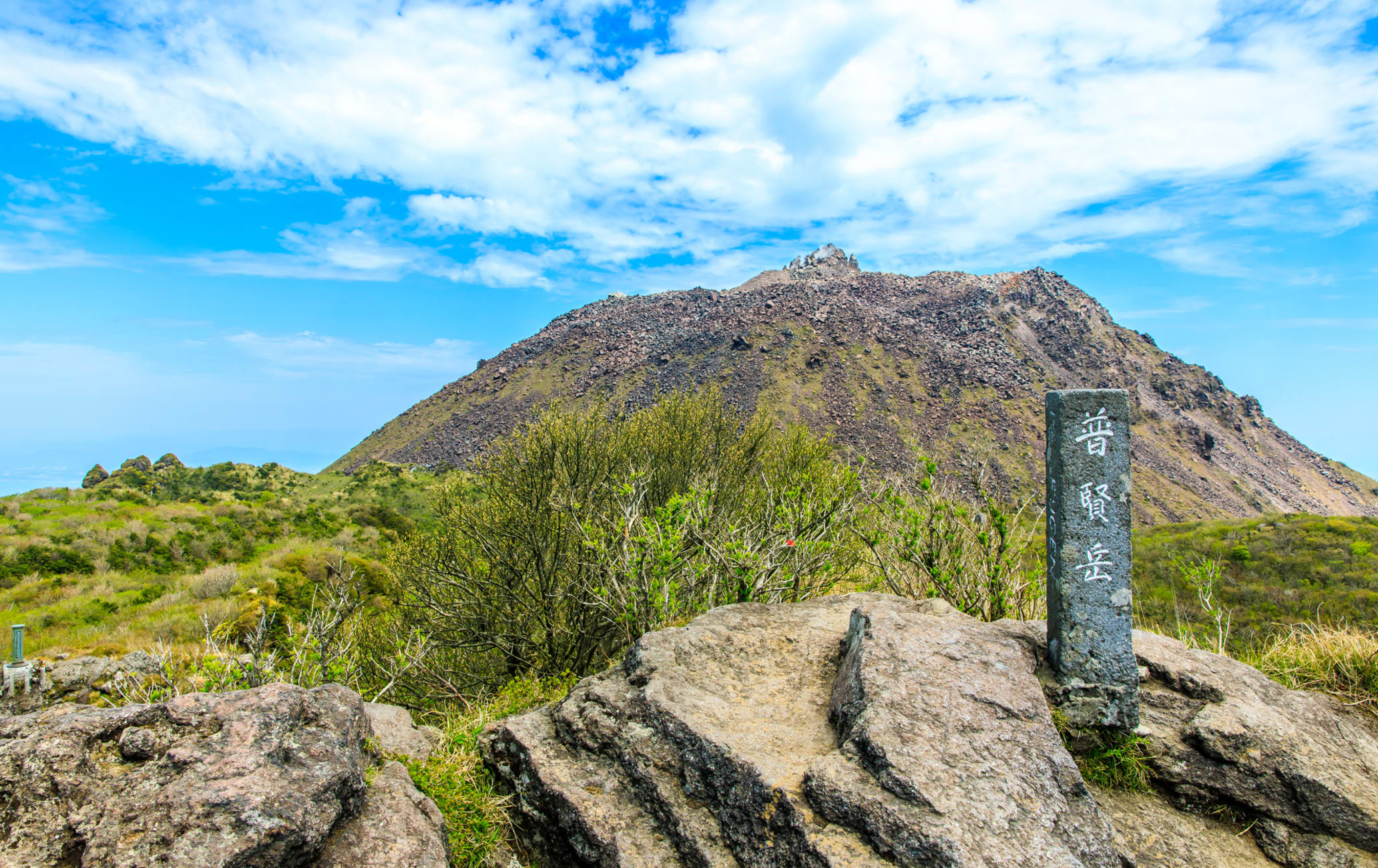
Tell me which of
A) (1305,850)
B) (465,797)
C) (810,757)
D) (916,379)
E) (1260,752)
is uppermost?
(916,379)

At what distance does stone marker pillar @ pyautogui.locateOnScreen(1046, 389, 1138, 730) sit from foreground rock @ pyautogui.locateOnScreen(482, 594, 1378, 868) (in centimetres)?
35

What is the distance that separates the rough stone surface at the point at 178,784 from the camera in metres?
2.90

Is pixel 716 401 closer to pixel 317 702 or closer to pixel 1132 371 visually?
pixel 317 702

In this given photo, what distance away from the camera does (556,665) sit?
33.9 feet

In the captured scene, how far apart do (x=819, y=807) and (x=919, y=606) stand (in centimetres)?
275

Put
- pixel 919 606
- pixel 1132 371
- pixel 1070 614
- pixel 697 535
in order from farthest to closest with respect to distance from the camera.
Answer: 1. pixel 1132 371
2. pixel 697 535
3. pixel 919 606
4. pixel 1070 614

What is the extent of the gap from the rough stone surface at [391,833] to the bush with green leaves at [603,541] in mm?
2742

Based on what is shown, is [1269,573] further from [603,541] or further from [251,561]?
[251,561]

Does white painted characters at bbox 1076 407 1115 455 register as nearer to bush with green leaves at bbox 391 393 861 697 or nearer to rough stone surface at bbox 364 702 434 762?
bush with green leaves at bbox 391 393 861 697

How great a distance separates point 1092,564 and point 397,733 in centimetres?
562

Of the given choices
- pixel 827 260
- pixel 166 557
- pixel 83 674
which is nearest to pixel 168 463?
pixel 166 557

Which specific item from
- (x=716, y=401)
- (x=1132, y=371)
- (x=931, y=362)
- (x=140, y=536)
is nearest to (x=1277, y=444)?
(x=1132, y=371)

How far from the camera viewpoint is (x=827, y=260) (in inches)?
5640

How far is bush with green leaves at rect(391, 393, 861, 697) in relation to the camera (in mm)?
7328
